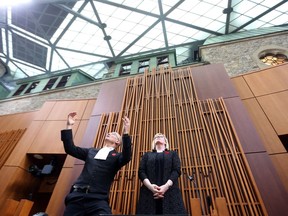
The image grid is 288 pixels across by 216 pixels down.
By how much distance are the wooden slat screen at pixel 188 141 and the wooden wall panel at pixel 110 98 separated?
0.19 m

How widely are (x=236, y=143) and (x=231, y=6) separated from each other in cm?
650

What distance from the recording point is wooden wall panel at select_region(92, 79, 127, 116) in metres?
4.28

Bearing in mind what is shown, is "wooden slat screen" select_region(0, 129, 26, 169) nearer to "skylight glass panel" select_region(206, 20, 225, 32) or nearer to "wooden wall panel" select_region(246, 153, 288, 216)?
"wooden wall panel" select_region(246, 153, 288, 216)

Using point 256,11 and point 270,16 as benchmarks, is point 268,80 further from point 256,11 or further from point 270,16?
point 270,16

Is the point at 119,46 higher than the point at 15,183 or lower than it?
higher

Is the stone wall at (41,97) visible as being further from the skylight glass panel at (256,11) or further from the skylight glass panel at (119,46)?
the skylight glass panel at (256,11)

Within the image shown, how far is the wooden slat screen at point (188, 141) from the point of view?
2539 mm

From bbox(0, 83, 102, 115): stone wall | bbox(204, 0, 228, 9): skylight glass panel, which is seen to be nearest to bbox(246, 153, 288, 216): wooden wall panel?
bbox(0, 83, 102, 115): stone wall

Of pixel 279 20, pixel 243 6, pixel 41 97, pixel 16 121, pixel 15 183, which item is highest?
pixel 243 6

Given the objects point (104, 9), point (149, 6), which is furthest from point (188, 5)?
point (104, 9)

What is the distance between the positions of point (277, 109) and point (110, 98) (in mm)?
3432

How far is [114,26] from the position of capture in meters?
8.43

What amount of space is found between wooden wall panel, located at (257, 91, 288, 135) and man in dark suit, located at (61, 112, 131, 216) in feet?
9.38

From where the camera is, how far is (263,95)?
13.0ft
